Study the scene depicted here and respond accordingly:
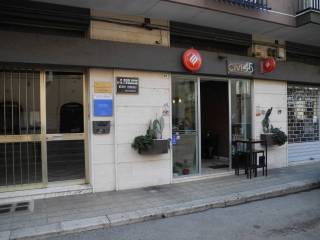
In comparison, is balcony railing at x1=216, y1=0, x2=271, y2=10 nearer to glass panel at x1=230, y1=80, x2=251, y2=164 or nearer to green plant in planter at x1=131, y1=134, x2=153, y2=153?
glass panel at x1=230, y1=80, x2=251, y2=164

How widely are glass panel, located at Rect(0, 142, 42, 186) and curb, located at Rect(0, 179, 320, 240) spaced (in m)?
1.99

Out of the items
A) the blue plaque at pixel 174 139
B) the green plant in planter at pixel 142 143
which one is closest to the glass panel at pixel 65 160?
the green plant in planter at pixel 142 143

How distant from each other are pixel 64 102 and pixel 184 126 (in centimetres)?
299

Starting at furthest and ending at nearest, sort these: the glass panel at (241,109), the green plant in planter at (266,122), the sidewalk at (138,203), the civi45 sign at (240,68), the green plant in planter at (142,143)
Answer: the green plant in planter at (266,122) < the glass panel at (241,109) < the civi45 sign at (240,68) < the green plant in planter at (142,143) < the sidewalk at (138,203)

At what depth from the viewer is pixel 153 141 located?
6.98 meters

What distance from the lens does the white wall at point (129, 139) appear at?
267 inches

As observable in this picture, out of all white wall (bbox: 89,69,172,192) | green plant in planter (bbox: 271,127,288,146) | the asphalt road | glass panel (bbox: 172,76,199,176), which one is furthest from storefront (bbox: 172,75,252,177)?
the asphalt road

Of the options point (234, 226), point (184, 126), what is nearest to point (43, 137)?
point (184, 126)

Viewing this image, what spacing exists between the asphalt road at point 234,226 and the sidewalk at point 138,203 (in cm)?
17

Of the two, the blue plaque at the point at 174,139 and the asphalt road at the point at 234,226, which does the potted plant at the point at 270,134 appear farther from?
the asphalt road at the point at 234,226

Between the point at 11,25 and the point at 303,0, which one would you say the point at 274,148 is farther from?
the point at 11,25

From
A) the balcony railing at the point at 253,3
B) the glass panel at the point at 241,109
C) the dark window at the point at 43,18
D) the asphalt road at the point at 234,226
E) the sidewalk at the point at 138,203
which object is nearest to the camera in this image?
the asphalt road at the point at 234,226

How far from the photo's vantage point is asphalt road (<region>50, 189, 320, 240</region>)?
4.64 m

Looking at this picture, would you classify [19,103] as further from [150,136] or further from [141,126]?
[150,136]
